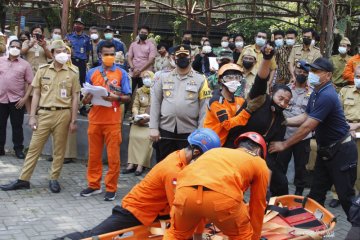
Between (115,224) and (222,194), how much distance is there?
126cm

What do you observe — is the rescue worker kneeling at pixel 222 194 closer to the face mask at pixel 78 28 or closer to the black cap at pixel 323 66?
the black cap at pixel 323 66

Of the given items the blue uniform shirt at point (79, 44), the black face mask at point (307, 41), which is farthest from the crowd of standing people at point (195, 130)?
the blue uniform shirt at point (79, 44)

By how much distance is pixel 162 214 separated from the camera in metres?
A: 4.78

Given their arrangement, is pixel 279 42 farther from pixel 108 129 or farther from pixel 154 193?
pixel 154 193

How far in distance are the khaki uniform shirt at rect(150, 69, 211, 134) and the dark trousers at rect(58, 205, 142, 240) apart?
5.85 feet

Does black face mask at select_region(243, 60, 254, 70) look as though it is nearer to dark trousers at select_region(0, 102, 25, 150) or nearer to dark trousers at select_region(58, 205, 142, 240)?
dark trousers at select_region(0, 102, 25, 150)

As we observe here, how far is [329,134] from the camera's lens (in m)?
5.65

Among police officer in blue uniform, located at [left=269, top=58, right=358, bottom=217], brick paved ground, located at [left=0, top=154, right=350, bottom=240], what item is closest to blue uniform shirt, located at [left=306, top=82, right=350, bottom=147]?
police officer in blue uniform, located at [left=269, top=58, right=358, bottom=217]

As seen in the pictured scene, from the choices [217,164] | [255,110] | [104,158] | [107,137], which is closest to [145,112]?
[104,158]

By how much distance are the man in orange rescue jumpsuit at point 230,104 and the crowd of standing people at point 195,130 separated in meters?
0.01

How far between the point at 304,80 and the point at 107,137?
9.18 feet

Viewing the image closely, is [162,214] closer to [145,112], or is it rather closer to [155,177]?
[155,177]

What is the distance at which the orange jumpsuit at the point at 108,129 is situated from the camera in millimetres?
6801

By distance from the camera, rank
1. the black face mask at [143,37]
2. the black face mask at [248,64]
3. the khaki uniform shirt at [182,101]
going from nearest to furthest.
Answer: the khaki uniform shirt at [182,101] → the black face mask at [248,64] → the black face mask at [143,37]
